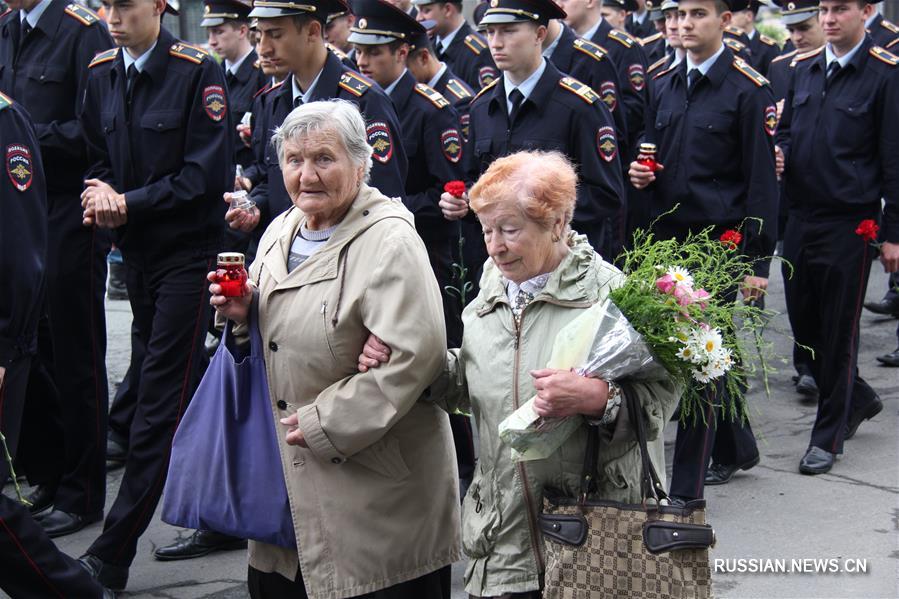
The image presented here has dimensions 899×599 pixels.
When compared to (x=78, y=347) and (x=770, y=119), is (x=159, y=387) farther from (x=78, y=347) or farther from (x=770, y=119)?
(x=770, y=119)

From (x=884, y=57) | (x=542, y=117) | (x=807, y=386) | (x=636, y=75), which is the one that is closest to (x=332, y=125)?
(x=542, y=117)

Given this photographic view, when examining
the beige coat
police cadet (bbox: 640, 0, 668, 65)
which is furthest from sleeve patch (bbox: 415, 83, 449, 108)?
police cadet (bbox: 640, 0, 668, 65)

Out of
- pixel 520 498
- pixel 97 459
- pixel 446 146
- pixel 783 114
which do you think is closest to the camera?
pixel 520 498

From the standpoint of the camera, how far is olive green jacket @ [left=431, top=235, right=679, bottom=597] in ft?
10.7

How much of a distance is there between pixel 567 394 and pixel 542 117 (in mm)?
3030

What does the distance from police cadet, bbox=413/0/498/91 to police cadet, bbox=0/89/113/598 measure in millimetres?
5781

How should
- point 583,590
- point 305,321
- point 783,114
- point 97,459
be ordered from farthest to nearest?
1. point 783,114
2. point 97,459
3. point 305,321
4. point 583,590

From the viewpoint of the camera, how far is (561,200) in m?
3.38

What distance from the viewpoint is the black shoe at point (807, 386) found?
296 inches

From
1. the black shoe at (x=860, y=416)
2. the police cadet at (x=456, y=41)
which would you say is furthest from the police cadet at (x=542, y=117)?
the police cadet at (x=456, y=41)

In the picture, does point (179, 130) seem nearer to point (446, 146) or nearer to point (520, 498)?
point (446, 146)

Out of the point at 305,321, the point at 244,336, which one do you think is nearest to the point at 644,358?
the point at 305,321

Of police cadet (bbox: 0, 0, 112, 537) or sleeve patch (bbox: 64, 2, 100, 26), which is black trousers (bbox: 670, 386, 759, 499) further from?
sleeve patch (bbox: 64, 2, 100, 26)

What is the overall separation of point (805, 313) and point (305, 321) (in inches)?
146
